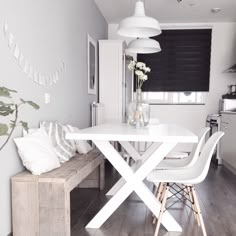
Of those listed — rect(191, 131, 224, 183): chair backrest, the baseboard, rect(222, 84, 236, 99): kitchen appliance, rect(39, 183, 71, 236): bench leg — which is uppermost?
rect(222, 84, 236, 99): kitchen appliance

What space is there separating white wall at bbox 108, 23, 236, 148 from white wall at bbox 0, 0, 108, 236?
204cm

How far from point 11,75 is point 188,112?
179 inches

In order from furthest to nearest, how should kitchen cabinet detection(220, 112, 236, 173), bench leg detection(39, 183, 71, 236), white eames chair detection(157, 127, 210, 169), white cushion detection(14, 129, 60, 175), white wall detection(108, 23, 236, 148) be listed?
white wall detection(108, 23, 236, 148), kitchen cabinet detection(220, 112, 236, 173), white eames chair detection(157, 127, 210, 169), white cushion detection(14, 129, 60, 175), bench leg detection(39, 183, 71, 236)

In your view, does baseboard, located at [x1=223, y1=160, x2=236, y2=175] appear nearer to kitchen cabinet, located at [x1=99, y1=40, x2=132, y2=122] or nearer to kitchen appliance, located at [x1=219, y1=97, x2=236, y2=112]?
kitchen appliance, located at [x1=219, y1=97, x2=236, y2=112]

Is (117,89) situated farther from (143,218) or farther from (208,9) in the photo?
(143,218)

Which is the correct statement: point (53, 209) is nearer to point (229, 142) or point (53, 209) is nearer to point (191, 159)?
point (191, 159)

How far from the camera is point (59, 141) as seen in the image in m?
2.60

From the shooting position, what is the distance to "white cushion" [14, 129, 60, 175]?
204 cm

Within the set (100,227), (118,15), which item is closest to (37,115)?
(100,227)

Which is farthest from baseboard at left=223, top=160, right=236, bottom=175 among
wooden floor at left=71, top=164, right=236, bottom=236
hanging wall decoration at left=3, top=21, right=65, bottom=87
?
hanging wall decoration at left=3, top=21, right=65, bottom=87

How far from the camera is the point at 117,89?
506 cm

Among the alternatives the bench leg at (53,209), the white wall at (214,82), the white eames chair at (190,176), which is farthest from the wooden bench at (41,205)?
the white wall at (214,82)

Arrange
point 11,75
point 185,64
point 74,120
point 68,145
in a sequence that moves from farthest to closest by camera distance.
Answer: point 185,64 < point 74,120 < point 68,145 < point 11,75

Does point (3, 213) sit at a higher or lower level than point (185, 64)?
lower
